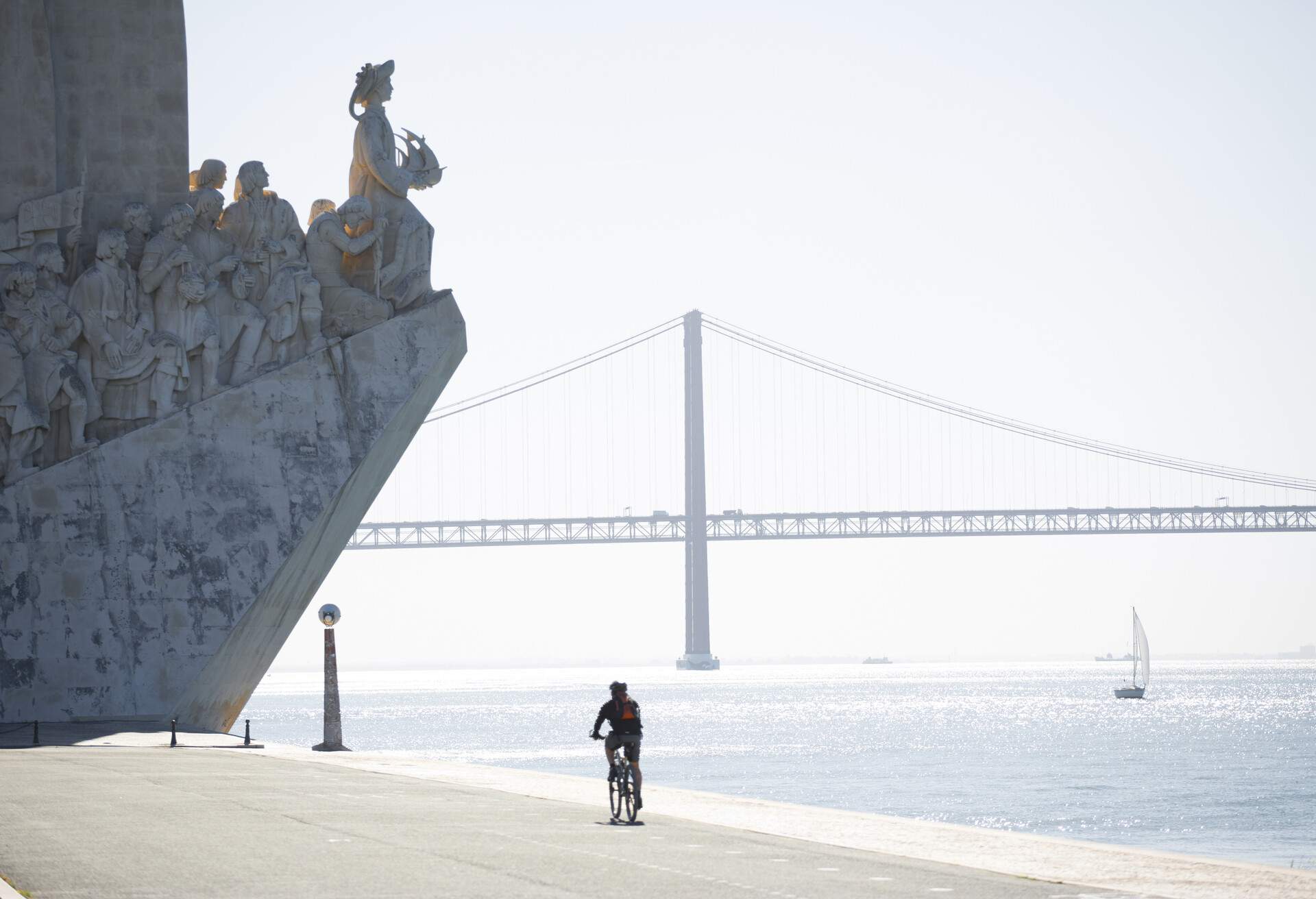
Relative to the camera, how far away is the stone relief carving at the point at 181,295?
17.5 metres

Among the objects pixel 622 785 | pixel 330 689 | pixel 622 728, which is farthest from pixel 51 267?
pixel 622 785

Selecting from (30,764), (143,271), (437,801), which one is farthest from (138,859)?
(143,271)

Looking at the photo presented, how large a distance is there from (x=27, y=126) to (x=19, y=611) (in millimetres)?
4605

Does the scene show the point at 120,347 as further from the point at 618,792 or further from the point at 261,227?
the point at 618,792

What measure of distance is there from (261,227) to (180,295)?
3.50ft

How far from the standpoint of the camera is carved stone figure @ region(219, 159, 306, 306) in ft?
60.0

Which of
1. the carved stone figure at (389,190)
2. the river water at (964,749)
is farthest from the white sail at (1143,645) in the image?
the carved stone figure at (389,190)

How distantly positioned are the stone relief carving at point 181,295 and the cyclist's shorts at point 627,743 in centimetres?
869

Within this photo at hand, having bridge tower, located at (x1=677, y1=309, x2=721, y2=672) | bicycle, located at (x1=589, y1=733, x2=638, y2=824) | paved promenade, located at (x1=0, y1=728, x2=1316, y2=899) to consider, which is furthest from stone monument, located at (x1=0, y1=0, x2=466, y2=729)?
bridge tower, located at (x1=677, y1=309, x2=721, y2=672)

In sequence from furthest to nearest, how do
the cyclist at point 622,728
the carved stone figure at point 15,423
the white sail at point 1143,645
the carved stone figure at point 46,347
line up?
the white sail at point 1143,645 < the carved stone figure at point 46,347 < the carved stone figure at point 15,423 < the cyclist at point 622,728

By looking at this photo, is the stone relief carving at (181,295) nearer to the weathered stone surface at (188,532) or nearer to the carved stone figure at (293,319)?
the carved stone figure at (293,319)

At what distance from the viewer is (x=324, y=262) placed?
1844cm

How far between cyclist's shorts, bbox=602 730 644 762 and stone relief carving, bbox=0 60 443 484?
28.5 ft

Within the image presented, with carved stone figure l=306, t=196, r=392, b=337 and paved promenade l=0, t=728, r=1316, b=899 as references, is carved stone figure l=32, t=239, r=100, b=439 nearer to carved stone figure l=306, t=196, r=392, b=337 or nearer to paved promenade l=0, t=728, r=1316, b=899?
carved stone figure l=306, t=196, r=392, b=337
